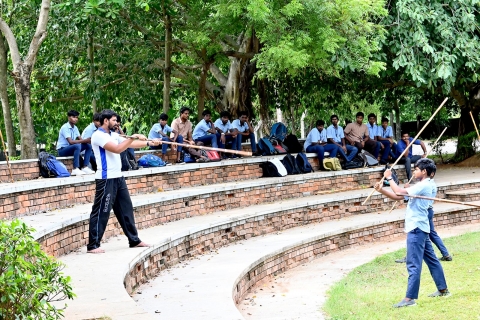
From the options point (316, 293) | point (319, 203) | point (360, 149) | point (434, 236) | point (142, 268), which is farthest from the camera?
point (360, 149)

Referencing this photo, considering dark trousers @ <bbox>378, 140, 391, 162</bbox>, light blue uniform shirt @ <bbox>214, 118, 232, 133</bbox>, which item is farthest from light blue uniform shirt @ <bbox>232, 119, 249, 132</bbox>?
dark trousers @ <bbox>378, 140, 391, 162</bbox>

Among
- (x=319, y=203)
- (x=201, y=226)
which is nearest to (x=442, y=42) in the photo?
(x=319, y=203)

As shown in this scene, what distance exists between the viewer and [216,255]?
36.7 ft

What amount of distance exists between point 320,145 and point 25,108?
6.61 metres

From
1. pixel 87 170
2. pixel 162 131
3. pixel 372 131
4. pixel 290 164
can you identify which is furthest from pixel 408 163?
pixel 87 170

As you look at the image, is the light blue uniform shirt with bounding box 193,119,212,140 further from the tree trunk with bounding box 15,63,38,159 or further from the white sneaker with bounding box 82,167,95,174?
the tree trunk with bounding box 15,63,38,159

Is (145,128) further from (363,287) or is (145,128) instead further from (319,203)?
(363,287)

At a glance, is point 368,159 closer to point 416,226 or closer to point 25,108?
point 25,108

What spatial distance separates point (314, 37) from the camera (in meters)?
15.1

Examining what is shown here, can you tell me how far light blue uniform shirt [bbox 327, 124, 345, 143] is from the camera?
17.7 meters

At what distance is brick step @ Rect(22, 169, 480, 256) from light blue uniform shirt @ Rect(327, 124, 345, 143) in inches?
39.2

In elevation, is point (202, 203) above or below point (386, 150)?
below

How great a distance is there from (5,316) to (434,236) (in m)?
7.37

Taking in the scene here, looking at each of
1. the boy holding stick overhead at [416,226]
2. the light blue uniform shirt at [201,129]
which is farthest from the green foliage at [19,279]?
the light blue uniform shirt at [201,129]
